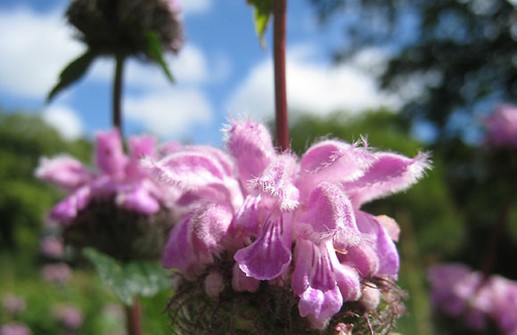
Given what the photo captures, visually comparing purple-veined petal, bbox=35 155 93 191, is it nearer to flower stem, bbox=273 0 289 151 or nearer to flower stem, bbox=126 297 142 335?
flower stem, bbox=126 297 142 335

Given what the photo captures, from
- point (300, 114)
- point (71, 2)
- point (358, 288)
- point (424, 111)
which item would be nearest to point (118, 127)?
point (71, 2)

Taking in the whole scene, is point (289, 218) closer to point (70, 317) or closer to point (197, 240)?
point (197, 240)

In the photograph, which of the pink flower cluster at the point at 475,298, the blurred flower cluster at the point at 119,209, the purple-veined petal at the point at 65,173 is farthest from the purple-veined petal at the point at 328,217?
the pink flower cluster at the point at 475,298

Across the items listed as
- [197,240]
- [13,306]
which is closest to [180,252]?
[197,240]

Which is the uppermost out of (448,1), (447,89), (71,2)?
(448,1)

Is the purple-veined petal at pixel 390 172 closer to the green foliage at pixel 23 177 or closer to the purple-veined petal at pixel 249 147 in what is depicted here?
the purple-veined petal at pixel 249 147

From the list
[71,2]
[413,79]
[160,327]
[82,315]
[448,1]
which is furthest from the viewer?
[413,79]

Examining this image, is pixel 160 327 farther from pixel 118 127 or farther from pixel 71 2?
pixel 71 2
